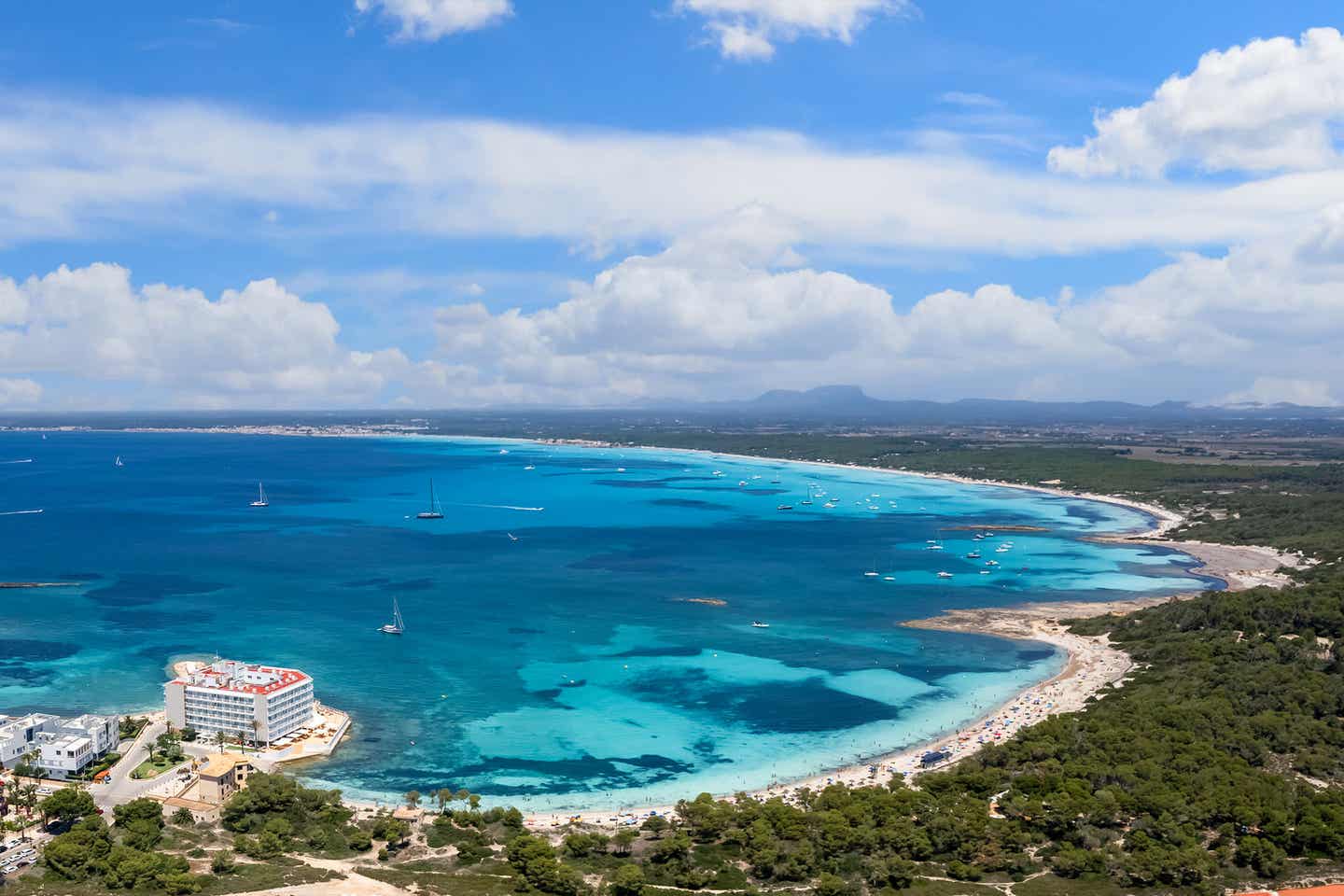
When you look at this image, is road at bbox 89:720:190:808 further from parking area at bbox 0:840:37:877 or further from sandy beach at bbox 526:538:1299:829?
sandy beach at bbox 526:538:1299:829

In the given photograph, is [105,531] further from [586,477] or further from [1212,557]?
[1212,557]

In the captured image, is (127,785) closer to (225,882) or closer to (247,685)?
(247,685)

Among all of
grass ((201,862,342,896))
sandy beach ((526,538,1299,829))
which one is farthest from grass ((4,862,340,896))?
sandy beach ((526,538,1299,829))

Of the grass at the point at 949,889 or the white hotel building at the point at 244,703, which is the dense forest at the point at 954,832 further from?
the white hotel building at the point at 244,703

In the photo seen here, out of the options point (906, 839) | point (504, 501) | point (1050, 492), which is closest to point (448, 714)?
point (906, 839)

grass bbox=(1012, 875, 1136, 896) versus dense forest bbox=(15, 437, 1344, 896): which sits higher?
dense forest bbox=(15, 437, 1344, 896)

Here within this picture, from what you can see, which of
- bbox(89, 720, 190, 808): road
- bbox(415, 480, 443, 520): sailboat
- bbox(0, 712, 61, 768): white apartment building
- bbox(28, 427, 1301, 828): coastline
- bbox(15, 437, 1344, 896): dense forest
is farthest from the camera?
bbox(415, 480, 443, 520): sailboat

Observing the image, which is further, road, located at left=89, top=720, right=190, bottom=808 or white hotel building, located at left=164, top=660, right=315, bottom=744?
white hotel building, located at left=164, top=660, right=315, bottom=744
